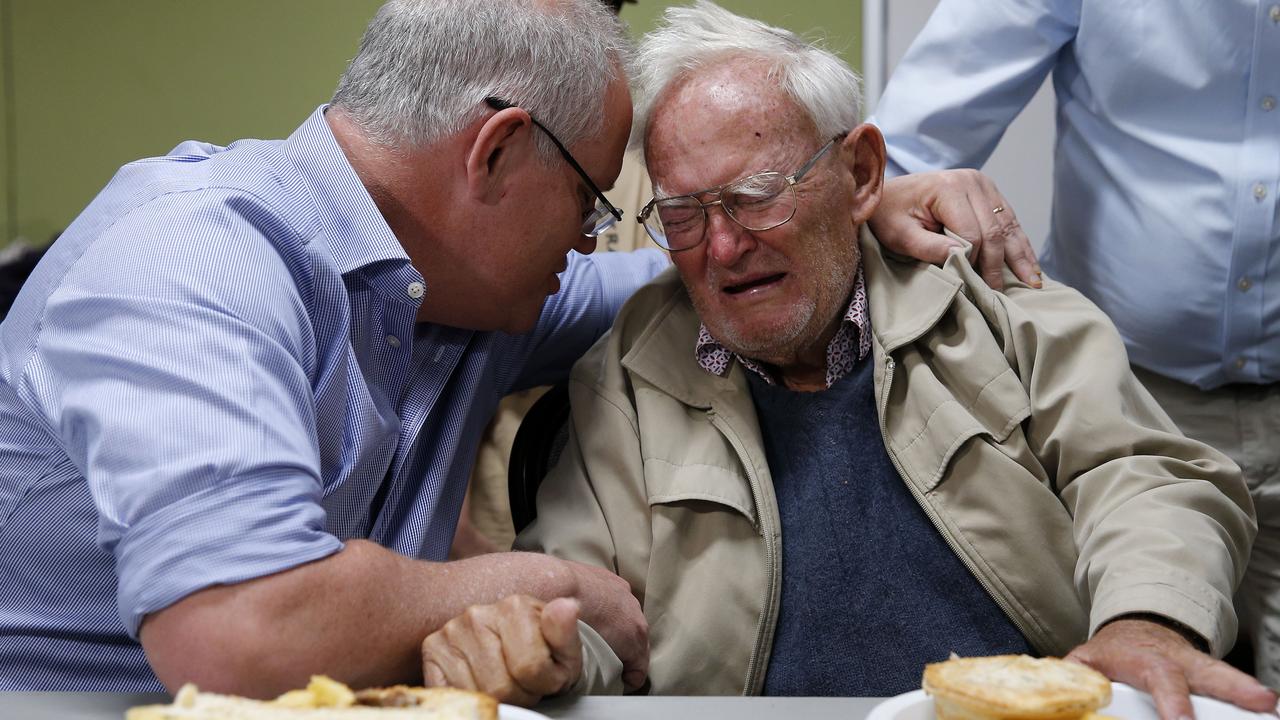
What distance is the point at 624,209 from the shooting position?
301 cm

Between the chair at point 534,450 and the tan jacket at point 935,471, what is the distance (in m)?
0.06

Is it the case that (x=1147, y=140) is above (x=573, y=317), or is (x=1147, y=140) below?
above

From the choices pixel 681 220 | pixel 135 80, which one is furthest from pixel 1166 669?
pixel 135 80

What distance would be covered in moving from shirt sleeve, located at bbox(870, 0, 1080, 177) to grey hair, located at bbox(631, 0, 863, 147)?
13.3 inches

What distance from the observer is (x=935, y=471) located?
1.62 metres

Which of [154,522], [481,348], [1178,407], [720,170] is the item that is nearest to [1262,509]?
[1178,407]

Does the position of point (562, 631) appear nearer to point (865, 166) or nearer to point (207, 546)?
point (207, 546)

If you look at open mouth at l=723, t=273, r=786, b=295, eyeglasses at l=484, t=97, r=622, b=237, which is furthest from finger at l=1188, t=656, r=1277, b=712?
eyeglasses at l=484, t=97, r=622, b=237

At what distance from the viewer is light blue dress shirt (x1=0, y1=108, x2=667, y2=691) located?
1.07 meters

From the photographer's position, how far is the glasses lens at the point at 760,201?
5.51ft

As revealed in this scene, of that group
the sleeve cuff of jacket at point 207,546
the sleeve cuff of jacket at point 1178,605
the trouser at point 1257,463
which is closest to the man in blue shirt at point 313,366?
the sleeve cuff of jacket at point 207,546

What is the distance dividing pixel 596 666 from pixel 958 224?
880mm

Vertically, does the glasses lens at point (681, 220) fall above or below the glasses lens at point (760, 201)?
below

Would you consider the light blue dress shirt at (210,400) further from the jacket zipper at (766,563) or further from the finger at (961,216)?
the finger at (961,216)
